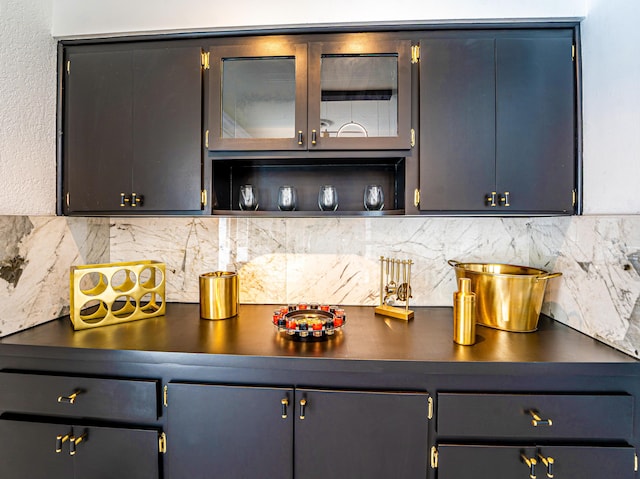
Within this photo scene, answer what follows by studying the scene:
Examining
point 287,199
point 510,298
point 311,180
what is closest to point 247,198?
point 287,199

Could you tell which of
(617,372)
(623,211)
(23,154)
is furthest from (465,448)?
(23,154)

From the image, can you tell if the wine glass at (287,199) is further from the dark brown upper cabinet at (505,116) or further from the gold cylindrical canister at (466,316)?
the gold cylindrical canister at (466,316)

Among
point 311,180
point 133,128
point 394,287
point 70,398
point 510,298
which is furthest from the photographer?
point 311,180

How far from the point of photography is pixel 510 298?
140cm

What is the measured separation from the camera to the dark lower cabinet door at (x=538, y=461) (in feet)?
3.51

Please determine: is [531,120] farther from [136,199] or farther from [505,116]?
[136,199]

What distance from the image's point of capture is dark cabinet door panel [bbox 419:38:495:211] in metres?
1.41

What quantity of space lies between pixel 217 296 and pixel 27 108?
3.96ft

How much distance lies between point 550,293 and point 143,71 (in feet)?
7.48

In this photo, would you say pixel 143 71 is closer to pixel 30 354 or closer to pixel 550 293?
pixel 30 354

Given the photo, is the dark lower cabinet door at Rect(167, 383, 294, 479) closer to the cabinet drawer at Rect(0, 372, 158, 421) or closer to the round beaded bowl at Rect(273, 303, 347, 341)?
the cabinet drawer at Rect(0, 372, 158, 421)

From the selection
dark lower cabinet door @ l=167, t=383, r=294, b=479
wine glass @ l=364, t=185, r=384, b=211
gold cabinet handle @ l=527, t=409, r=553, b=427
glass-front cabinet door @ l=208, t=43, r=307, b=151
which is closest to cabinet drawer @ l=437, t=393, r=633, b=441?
gold cabinet handle @ l=527, t=409, r=553, b=427

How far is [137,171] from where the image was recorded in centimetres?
151

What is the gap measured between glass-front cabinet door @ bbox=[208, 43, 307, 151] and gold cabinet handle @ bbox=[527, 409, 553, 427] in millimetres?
1340
